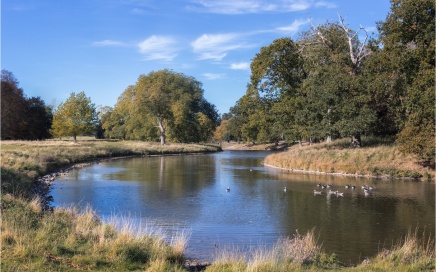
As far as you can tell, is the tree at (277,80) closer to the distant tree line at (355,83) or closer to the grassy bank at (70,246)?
the distant tree line at (355,83)

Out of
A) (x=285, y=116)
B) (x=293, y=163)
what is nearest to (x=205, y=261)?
(x=293, y=163)

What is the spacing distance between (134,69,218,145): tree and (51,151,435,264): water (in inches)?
1642

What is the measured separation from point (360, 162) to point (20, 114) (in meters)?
55.3

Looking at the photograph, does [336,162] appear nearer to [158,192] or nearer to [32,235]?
[158,192]

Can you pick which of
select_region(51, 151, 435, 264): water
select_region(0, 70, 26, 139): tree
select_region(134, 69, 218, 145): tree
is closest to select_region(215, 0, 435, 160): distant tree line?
select_region(51, 151, 435, 264): water

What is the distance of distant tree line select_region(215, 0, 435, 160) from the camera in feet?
87.9

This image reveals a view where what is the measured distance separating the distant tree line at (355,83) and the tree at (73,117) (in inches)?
1302

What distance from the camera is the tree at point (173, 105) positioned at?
69438 millimetres

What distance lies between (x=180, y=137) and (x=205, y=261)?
69685 millimetres

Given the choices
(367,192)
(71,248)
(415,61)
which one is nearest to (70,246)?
(71,248)

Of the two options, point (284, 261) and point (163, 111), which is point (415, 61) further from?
point (163, 111)

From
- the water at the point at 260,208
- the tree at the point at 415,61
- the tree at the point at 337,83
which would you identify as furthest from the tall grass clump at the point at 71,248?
the tree at the point at 337,83

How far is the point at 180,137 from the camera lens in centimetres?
7906

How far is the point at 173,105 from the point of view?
72500mm
